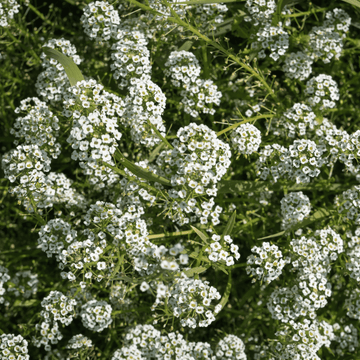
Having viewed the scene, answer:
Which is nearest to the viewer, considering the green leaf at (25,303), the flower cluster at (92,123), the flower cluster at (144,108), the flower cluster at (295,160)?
the flower cluster at (92,123)

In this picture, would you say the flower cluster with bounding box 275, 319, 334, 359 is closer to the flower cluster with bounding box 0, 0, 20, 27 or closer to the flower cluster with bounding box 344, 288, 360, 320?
the flower cluster with bounding box 344, 288, 360, 320

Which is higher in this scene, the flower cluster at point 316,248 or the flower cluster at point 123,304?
the flower cluster at point 316,248

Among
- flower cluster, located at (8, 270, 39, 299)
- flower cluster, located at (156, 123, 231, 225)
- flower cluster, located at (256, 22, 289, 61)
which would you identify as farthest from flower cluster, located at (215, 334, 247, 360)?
flower cluster, located at (256, 22, 289, 61)

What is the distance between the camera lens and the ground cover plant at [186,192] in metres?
4.37

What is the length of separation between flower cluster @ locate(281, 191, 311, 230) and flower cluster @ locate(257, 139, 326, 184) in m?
0.28

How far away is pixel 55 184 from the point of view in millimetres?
5520

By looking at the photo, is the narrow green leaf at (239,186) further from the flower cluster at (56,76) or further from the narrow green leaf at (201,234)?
the flower cluster at (56,76)

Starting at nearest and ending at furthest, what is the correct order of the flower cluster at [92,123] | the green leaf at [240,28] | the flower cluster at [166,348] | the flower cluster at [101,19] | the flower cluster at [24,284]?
the flower cluster at [92,123] < the flower cluster at [166,348] < the flower cluster at [101,19] < the green leaf at [240,28] < the flower cluster at [24,284]

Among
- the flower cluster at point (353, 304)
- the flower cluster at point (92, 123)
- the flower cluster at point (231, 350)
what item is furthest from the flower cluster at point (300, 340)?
the flower cluster at point (92, 123)

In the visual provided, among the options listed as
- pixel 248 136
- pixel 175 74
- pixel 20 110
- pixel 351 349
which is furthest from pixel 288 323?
pixel 20 110

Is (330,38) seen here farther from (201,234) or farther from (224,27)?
(201,234)

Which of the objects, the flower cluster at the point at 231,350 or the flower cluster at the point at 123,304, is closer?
the flower cluster at the point at 231,350

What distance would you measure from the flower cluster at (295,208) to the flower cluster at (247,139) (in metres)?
0.95

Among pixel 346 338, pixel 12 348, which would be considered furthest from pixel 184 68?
pixel 346 338
